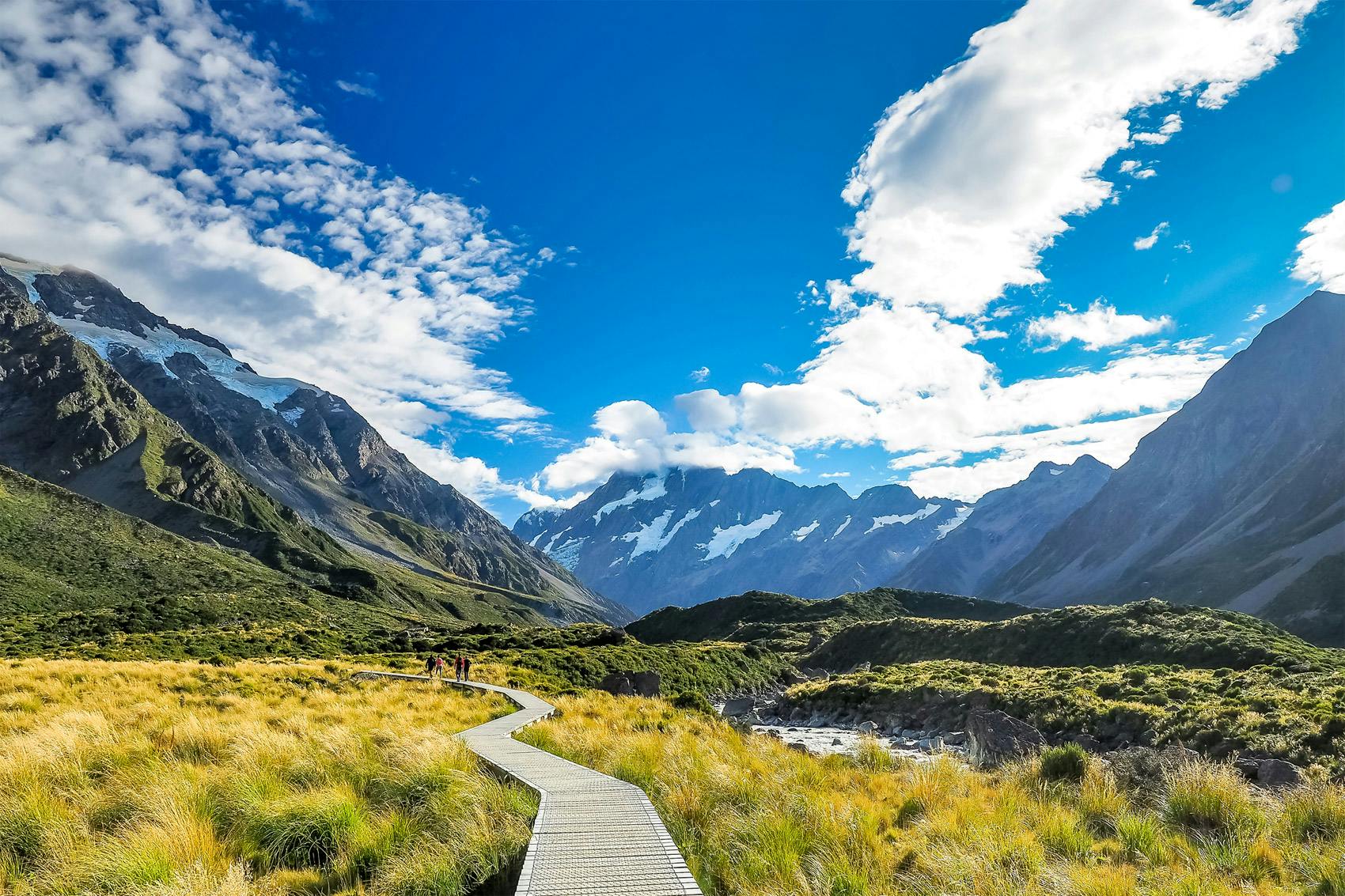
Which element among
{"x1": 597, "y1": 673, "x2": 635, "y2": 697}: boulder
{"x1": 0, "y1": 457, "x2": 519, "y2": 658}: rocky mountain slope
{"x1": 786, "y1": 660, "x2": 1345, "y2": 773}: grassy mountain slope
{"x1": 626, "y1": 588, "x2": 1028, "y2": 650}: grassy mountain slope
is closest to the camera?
{"x1": 786, "y1": 660, "x2": 1345, "y2": 773}: grassy mountain slope

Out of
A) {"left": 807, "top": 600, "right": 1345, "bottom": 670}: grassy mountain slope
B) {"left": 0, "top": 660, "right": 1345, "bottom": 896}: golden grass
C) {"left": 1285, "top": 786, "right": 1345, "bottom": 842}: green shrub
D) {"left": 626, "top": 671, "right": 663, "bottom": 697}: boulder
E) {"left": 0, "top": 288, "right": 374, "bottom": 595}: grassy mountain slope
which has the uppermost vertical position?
{"left": 0, "top": 288, "right": 374, "bottom": 595}: grassy mountain slope

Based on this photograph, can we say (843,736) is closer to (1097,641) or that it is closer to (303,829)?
(303,829)

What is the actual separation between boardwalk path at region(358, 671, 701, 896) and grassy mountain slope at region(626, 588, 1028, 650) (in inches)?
3384

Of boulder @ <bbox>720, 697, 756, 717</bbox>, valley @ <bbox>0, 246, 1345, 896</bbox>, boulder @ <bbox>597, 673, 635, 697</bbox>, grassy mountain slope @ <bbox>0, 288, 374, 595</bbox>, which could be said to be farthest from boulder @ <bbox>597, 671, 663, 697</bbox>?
grassy mountain slope @ <bbox>0, 288, 374, 595</bbox>

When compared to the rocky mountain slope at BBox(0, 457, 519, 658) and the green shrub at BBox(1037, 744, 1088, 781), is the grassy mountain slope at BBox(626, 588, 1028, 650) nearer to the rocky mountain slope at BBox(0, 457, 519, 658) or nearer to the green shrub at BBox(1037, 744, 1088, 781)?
the rocky mountain slope at BBox(0, 457, 519, 658)

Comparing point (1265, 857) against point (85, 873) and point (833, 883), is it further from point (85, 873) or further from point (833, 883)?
point (85, 873)

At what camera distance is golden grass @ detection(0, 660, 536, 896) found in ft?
20.6

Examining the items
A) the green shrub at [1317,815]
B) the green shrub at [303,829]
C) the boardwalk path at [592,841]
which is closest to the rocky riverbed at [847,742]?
the green shrub at [1317,815]

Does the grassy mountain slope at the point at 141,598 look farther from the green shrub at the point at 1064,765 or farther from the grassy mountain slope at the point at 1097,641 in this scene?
the green shrub at the point at 1064,765

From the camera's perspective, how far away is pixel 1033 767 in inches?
468

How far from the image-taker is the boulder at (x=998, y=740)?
1489cm

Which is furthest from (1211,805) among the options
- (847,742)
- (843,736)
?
(843,736)

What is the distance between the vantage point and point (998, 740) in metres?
17.3

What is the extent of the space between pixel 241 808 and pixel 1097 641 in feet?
180
